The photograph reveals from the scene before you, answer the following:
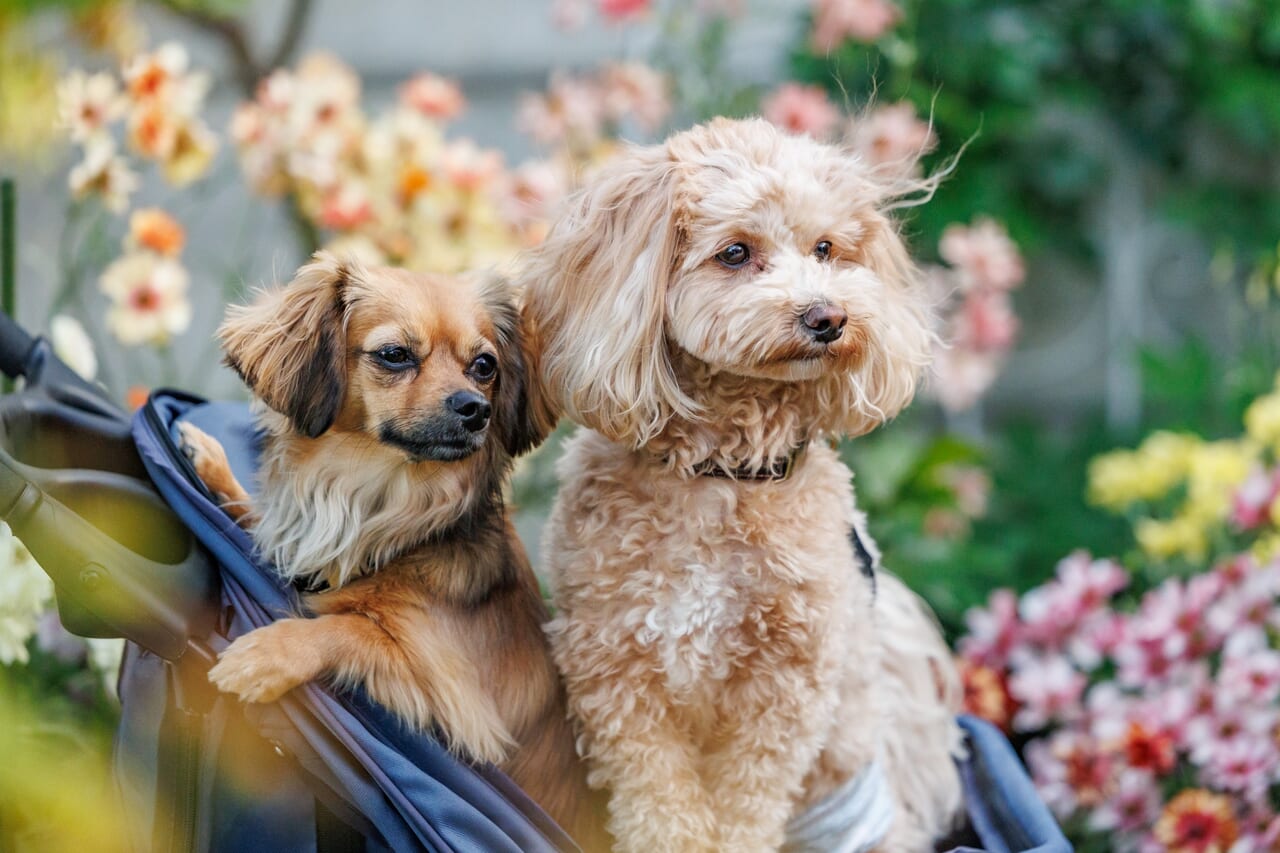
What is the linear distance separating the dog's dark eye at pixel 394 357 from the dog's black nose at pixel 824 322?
55cm

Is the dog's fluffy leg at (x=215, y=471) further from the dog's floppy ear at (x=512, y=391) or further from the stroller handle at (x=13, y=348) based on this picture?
the dog's floppy ear at (x=512, y=391)

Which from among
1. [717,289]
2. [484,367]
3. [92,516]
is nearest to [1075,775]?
[717,289]

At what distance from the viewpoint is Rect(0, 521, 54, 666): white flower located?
5.52ft

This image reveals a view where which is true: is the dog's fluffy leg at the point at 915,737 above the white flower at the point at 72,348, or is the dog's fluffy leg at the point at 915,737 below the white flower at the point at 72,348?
below

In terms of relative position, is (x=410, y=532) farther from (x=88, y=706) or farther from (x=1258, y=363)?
(x=1258, y=363)

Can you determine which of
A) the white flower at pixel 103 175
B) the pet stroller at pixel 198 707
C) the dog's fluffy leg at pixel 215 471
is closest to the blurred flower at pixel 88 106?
the white flower at pixel 103 175

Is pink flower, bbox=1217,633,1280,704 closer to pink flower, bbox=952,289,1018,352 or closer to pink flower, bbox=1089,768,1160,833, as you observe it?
pink flower, bbox=1089,768,1160,833

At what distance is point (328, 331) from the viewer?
1.63 m

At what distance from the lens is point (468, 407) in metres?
1.57

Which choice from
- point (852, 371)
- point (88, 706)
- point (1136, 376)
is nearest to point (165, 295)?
point (88, 706)

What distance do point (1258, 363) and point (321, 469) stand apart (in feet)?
9.14

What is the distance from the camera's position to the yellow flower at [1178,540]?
8.87 feet

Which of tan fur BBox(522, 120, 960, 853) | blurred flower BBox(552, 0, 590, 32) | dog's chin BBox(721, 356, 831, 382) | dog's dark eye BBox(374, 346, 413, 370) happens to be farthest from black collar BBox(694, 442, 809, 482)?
blurred flower BBox(552, 0, 590, 32)

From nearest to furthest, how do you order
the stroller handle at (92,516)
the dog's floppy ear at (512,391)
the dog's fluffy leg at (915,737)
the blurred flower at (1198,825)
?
the stroller handle at (92,516), the dog's floppy ear at (512,391), the dog's fluffy leg at (915,737), the blurred flower at (1198,825)
